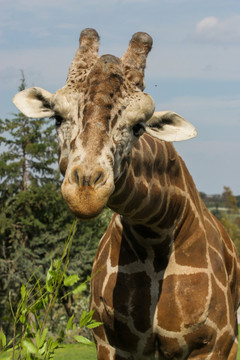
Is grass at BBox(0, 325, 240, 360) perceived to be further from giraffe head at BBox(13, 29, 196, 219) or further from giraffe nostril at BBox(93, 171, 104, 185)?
giraffe nostril at BBox(93, 171, 104, 185)

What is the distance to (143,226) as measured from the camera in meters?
4.43

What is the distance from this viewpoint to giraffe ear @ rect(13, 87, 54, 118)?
3.97m

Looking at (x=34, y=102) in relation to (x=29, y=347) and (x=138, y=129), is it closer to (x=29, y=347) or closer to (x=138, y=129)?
(x=138, y=129)

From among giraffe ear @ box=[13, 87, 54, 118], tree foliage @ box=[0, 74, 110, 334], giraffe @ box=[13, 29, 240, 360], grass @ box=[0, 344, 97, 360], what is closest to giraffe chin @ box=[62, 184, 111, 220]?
giraffe @ box=[13, 29, 240, 360]

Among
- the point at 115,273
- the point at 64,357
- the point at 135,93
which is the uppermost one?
the point at 135,93

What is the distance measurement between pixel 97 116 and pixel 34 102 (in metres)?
0.92

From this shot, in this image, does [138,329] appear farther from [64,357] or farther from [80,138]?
[64,357]

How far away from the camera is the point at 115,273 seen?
4680 millimetres

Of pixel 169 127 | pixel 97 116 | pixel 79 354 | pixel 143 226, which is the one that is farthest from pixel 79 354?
pixel 97 116

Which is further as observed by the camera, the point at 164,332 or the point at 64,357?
the point at 64,357

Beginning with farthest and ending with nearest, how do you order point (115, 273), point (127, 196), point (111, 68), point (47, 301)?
point (115, 273)
point (127, 196)
point (111, 68)
point (47, 301)

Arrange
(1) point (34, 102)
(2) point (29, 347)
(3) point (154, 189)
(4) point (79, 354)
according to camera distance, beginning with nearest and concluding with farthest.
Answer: (2) point (29, 347) → (1) point (34, 102) → (3) point (154, 189) → (4) point (79, 354)

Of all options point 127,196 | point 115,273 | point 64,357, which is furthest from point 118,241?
point 64,357

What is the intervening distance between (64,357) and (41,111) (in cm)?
1188
